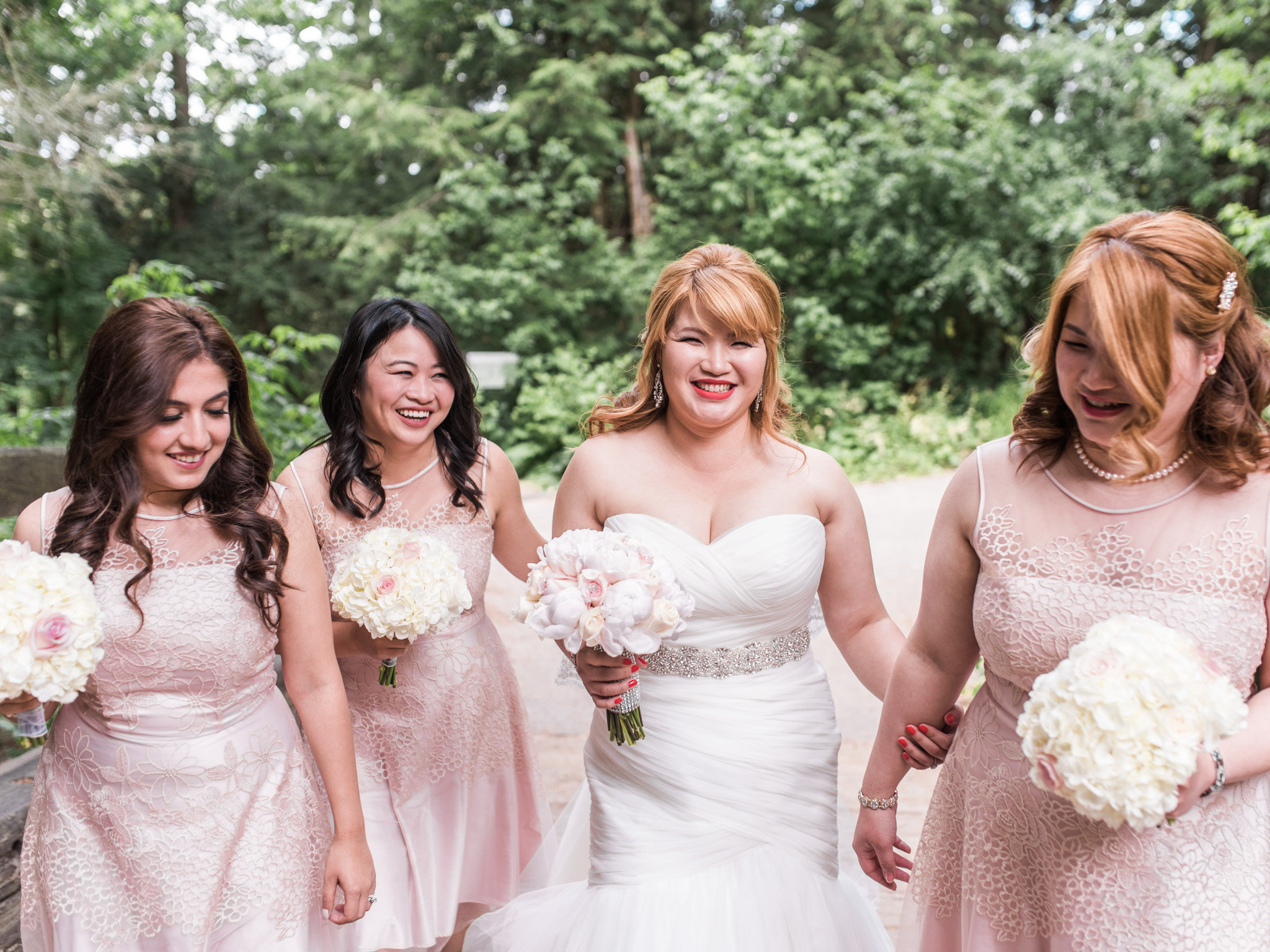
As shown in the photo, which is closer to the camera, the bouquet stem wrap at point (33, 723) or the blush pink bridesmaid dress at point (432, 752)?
the bouquet stem wrap at point (33, 723)

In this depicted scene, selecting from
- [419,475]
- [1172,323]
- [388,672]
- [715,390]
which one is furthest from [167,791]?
[1172,323]

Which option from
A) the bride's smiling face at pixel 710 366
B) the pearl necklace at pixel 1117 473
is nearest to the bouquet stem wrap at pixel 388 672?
the bride's smiling face at pixel 710 366

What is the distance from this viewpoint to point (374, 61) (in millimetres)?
16906

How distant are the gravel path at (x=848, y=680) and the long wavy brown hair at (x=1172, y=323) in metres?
1.91

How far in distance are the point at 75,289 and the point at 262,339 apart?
1159cm

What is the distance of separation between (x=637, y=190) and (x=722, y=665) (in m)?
15.0

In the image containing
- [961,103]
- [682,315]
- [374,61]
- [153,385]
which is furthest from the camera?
[374,61]

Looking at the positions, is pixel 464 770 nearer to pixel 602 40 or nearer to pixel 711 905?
pixel 711 905

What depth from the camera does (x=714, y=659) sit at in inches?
103

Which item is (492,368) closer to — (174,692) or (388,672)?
(388,672)

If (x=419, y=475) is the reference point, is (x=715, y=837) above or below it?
below

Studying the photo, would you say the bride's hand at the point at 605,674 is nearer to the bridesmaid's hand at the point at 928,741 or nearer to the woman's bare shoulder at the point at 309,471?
the bridesmaid's hand at the point at 928,741

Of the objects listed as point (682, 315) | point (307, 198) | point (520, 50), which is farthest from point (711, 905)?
point (307, 198)

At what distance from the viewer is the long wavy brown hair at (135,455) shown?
2156mm
